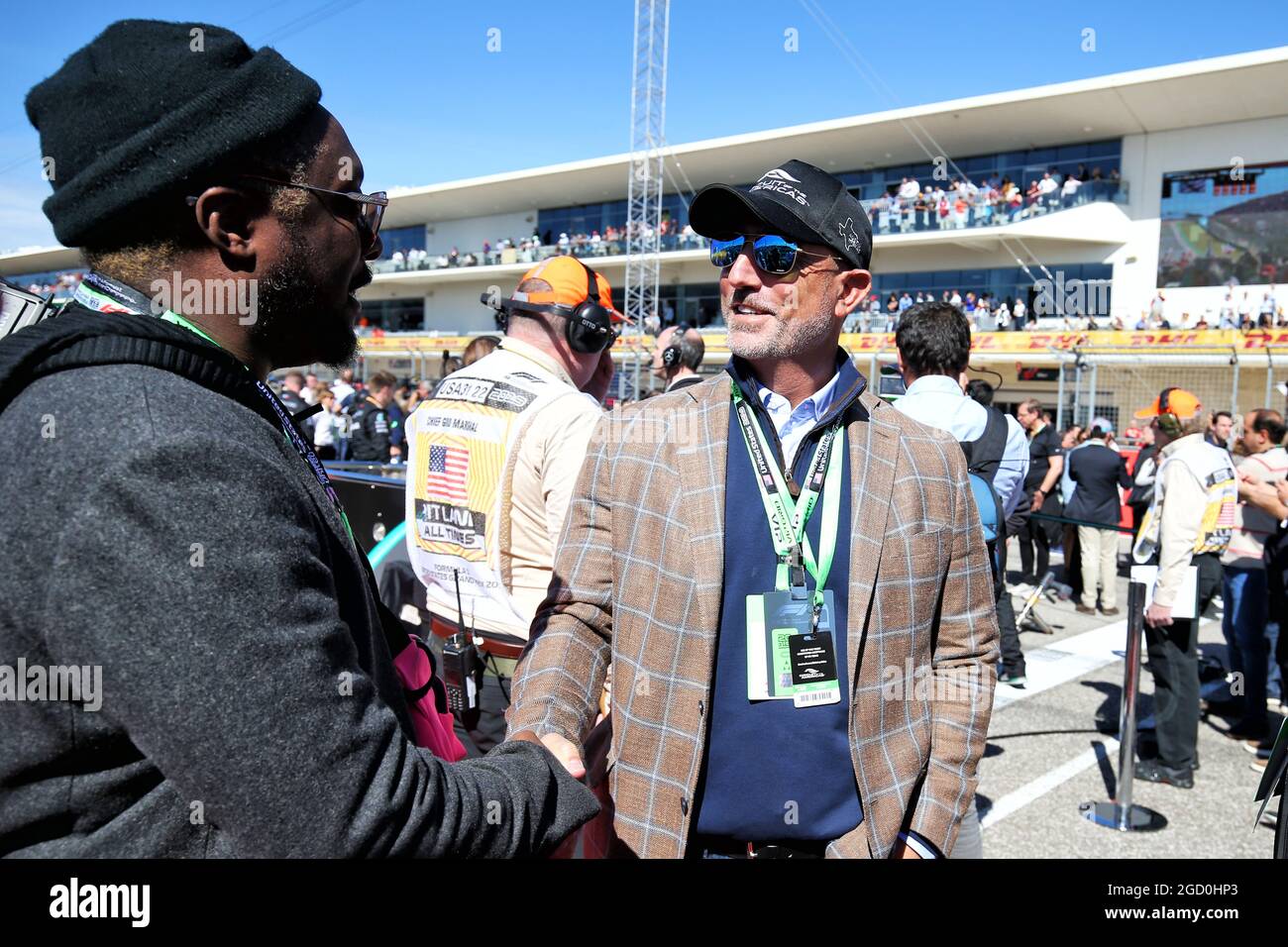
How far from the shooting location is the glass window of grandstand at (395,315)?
48.5m

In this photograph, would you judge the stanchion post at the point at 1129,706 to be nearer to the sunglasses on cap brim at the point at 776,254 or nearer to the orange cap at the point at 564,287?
the orange cap at the point at 564,287

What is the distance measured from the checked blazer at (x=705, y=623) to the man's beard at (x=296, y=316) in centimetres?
77

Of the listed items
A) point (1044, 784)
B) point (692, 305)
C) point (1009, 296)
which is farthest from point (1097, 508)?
point (692, 305)

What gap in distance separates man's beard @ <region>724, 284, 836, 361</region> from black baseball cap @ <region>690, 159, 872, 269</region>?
6.1 inches

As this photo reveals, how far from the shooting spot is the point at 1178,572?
4.70 meters

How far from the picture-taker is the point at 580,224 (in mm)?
43531

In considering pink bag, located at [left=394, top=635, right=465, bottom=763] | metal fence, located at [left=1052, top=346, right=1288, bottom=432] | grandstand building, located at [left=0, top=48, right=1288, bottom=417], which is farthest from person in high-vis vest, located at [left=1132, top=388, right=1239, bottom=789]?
grandstand building, located at [left=0, top=48, right=1288, bottom=417]

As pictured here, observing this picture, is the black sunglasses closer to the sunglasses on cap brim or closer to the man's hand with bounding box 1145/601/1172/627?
the sunglasses on cap brim

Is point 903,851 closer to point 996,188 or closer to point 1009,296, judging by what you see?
point 1009,296

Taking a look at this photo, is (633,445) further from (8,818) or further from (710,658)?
(8,818)
